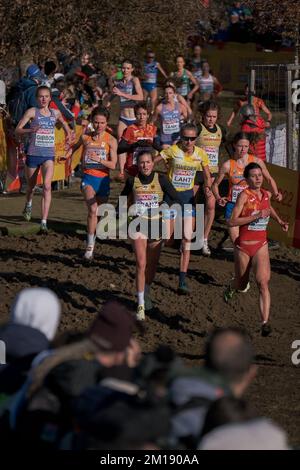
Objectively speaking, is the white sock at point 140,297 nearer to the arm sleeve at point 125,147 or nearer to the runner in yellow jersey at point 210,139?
the runner in yellow jersey at point 210,139

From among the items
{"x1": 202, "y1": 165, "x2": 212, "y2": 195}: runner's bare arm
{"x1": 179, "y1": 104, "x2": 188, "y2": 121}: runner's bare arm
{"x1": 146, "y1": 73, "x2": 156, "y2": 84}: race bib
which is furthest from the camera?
{"x1": 146, "y1": 73, "x2": 156, "y2": 84}: race bib

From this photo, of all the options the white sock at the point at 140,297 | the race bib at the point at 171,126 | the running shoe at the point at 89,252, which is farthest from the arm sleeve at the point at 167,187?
the race bib at the point at 171,126

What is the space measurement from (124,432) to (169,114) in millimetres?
13383

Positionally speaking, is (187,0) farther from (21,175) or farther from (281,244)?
(281,244)

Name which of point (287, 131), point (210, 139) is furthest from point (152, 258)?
point (287, 131)

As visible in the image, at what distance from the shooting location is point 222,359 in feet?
17.1

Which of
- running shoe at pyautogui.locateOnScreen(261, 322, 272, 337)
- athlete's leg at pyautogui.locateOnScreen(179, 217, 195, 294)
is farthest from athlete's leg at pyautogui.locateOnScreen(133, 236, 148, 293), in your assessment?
running shoe at pyautogui.locateOnScreen(261, 322, 272, 337)

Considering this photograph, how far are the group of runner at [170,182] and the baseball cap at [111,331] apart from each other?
20.0 feet

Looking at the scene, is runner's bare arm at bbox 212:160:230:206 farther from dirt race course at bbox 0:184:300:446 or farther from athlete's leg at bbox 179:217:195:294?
dirt race course at bbox 0:184:300:446

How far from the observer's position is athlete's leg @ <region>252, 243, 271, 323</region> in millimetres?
11781

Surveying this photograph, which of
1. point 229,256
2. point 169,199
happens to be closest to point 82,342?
point 169,199

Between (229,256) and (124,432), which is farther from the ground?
(124,432)

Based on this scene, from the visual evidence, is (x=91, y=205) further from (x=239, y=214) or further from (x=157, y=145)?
(x=239, y=214)

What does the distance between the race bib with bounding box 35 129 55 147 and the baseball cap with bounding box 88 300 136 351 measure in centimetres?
923
